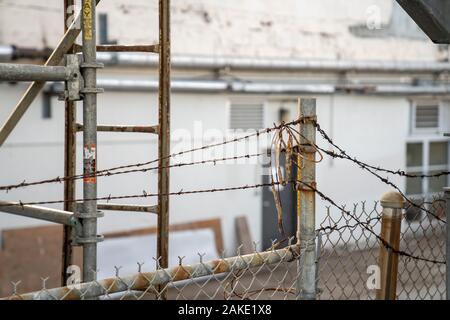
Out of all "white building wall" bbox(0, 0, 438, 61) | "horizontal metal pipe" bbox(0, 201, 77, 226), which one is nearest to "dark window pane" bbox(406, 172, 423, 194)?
"white building wall" bbox(0, 0, 438, 61)

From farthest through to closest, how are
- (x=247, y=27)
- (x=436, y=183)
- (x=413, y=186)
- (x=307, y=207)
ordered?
(x=436, y=183) → (x=413, y=186) → (x=247, y=27) → (x=307, y=207)

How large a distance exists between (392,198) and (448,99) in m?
12.3

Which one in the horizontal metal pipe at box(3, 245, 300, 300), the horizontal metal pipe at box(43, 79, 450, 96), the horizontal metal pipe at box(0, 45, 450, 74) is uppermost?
the horizontal metal pipe at box(0, 45, 450, 74)

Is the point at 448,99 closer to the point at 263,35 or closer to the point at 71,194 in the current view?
the point at 263,35

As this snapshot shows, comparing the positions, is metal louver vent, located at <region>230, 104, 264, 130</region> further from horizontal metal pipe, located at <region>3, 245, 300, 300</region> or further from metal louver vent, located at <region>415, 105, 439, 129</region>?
horizontal metal pipe, located at <region>3, 245, 300, 300</region>

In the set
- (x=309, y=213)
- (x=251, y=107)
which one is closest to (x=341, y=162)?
(x=251, y=107)

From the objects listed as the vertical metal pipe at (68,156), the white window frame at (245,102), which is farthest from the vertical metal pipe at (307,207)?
the white window frame at (245,102)

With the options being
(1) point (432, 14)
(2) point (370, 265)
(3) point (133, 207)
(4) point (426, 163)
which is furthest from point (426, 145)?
(1) point (432, 14)

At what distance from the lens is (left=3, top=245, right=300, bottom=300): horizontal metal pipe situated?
2.95m

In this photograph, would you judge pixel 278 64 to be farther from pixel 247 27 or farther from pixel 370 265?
pixel 370 265

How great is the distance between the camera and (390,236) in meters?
4.43

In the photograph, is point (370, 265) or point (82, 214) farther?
point (370, 265)

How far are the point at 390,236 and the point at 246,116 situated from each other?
338 inches

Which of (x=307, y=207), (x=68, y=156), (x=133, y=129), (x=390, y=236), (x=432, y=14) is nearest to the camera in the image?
(x=307, y=207)
